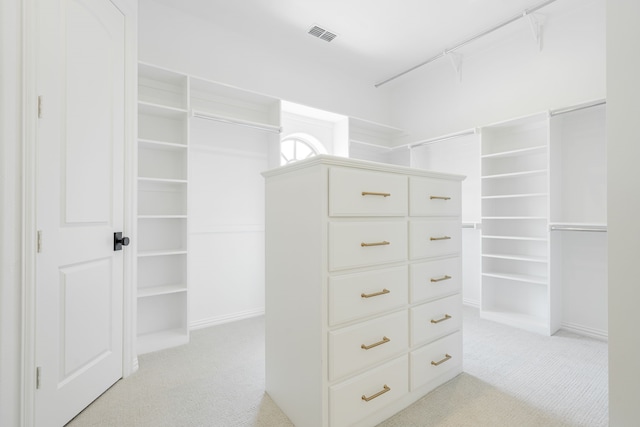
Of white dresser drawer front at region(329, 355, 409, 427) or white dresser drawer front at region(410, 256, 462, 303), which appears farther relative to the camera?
white dresser drawer front at region(410, 256, 462, 303)

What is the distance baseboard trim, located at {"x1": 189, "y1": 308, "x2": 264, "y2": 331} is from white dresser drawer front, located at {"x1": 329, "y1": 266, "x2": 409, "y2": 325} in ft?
6.72

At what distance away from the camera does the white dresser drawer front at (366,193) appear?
1359mm

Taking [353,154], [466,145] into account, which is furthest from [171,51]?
[466,145]

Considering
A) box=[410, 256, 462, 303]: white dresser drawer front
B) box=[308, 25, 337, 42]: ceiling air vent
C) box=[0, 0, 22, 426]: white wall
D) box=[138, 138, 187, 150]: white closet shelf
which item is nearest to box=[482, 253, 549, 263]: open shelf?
box=[410, 256, 462, 303]: white dresser drawer front

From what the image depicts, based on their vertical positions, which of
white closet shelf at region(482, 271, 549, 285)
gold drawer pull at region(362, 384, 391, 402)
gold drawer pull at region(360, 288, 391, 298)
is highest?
gold drawer pull at region(360, 288, 391, 298)

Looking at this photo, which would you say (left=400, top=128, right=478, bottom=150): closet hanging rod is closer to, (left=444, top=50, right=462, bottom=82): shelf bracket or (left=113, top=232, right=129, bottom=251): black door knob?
(left=444, top=50, right=462, bottom=82): shelf bracket

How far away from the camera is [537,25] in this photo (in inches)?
115

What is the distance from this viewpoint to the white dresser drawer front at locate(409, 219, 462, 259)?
5.63ft

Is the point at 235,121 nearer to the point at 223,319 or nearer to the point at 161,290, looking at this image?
the point at 161,290

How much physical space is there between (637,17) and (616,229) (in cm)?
78

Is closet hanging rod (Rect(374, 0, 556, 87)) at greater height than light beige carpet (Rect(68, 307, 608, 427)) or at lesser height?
greater

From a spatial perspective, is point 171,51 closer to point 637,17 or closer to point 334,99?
point 334,99

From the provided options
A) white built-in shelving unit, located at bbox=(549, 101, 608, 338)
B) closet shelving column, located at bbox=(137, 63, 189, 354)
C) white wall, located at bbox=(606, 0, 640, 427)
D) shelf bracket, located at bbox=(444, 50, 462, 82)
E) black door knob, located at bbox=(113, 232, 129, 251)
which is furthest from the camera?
shelf bracket, located at bbox=(444, 50, 462, 82)

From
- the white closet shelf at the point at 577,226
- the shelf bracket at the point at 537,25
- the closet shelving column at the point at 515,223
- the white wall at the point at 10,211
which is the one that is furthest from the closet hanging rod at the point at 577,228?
the white wall at the point at 10,211
